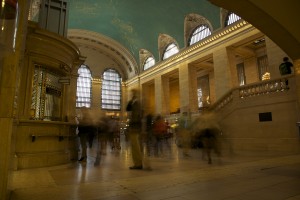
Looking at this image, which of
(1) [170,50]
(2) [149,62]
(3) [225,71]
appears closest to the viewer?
(3) [225,71]

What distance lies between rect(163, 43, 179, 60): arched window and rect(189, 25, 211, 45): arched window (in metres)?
2.08

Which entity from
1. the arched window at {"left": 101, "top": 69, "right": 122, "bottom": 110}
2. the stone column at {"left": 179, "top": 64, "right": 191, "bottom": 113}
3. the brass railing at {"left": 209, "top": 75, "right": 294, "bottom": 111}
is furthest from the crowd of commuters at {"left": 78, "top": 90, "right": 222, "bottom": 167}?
the arched window at {"left": 101, "top": 69, "right": 122, "bottom": 110}

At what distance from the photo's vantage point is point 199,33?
18.2 m

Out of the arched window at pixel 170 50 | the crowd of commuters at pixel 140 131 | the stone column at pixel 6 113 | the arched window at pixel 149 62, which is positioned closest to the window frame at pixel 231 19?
the arched window at pixel 170 50

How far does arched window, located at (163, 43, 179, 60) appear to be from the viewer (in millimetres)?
20781

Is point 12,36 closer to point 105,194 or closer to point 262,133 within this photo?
point 105,194

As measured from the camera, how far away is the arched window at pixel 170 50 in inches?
818

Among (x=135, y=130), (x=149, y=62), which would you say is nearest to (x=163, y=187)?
(x=135, y=130)

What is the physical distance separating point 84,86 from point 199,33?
49.5 feet

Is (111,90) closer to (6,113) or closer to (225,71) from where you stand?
(225,71)

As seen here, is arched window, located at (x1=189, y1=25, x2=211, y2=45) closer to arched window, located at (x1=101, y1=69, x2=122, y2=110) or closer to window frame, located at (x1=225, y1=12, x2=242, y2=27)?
window frame, located at (x1=225, y1=12, x2=242, y2=27)

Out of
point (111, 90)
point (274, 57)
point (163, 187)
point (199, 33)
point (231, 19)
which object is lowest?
point (163, 187)

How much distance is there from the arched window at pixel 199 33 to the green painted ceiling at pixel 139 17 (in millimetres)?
930

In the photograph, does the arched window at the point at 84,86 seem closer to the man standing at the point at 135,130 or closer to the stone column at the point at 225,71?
the stone column at the point at 225,71
